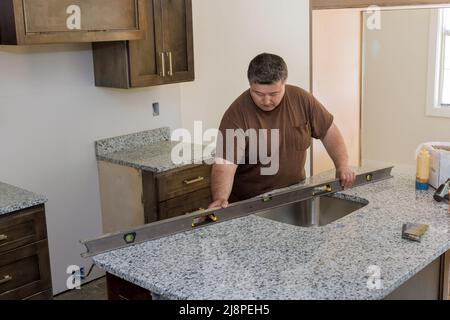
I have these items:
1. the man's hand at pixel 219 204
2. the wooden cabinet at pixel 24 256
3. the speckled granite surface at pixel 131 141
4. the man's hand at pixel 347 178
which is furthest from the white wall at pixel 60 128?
the man's hand at pixel 347 178

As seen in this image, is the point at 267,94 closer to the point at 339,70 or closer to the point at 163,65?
the point at 163,65

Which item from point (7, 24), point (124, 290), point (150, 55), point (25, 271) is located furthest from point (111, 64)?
point (124, 290)

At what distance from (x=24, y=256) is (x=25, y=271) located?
0.08 m

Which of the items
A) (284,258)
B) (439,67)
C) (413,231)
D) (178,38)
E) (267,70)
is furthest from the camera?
(439,67)

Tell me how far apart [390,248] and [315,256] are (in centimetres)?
29

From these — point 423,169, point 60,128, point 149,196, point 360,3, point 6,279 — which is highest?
point 360,3

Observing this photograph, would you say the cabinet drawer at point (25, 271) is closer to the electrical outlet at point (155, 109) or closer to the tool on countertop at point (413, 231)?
the electrical outlet at point (155, 109)

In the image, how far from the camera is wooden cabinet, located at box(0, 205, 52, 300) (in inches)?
107

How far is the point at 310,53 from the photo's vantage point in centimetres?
427

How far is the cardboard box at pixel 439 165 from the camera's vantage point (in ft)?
8.54

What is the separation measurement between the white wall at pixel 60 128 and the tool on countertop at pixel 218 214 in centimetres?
153

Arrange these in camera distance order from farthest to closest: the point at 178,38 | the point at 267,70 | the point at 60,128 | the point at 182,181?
1. the point at 178,38
2. the point at 182,181
3. the point at 60,128
4. the point at 267,70

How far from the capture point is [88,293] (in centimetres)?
372

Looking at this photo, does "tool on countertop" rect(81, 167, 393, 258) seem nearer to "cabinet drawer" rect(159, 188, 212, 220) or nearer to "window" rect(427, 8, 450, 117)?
"cabinet drawer" rect(159, 188, 212, 220)
